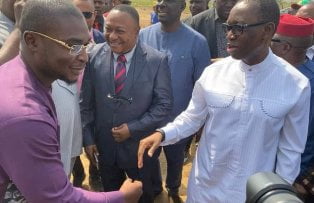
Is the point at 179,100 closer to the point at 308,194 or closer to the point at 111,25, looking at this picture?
the point at 111,25

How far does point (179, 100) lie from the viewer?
399 cm

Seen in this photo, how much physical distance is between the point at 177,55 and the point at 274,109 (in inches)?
69.9

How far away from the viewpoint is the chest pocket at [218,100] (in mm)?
2375

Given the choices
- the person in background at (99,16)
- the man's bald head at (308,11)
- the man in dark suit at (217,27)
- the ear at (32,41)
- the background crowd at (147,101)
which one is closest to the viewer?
the background crowd at (147,101)

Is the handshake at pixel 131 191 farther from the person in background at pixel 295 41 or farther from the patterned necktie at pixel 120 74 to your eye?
the person in background at pixel 295 41

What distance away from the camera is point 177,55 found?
154 inches

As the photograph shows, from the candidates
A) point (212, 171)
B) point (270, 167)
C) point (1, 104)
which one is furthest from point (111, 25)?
point (1, 104)

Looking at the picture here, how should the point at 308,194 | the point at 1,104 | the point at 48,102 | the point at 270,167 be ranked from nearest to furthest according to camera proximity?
the point at 1,104
the point at 48,102
the point at 270,167
the point at 308,194

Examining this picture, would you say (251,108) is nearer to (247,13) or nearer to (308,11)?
(247,13)

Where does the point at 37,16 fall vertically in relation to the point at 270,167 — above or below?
above

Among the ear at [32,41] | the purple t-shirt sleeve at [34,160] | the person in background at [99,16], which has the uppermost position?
the ear at [32,41]

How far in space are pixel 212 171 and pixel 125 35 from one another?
130 centimetres

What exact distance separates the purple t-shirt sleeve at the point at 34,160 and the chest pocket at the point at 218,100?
3.64 ft

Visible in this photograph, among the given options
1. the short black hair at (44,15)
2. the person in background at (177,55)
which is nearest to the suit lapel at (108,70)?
the person in background at (177,55)
